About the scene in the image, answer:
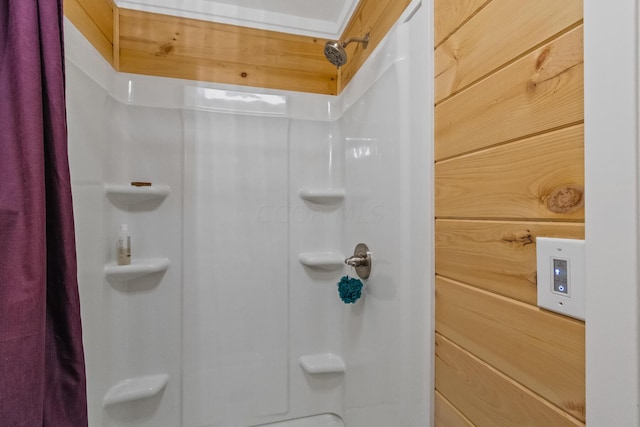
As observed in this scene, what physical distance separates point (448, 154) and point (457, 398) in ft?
1.94

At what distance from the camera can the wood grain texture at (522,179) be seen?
1.52ft

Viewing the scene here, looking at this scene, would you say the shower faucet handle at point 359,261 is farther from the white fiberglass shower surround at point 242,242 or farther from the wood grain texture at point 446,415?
the wood grain texture at point 446,415

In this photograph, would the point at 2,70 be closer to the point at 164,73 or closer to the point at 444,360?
the point at 164,73

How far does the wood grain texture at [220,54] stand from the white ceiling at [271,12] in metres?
0.03

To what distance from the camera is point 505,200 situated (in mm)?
586

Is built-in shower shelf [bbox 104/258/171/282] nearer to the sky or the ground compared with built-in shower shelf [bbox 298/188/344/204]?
nearer to the ground

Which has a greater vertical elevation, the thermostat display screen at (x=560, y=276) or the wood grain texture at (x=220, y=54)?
the wood grain texture at (x=220, y=54)

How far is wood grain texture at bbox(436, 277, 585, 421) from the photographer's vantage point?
465mm

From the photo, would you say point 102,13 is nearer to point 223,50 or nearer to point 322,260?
point 223,50

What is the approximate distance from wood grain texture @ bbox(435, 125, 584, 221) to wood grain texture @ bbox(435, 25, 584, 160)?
0.08 feet

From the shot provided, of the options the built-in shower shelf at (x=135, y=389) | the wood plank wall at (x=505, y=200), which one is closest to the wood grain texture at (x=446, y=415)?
the wood plank wall at (x=505, y=200)

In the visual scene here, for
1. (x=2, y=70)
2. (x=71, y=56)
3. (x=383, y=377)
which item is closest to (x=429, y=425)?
(x=383, y=377)

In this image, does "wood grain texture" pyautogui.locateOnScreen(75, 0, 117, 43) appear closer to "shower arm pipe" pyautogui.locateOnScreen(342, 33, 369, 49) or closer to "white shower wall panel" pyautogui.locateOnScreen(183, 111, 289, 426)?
"white shower wall panel" pyautogui.locateOnScreen(183, 111, 289, 426)

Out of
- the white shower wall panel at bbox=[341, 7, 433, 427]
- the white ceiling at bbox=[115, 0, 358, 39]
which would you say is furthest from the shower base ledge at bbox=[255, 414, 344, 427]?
the white ceiling at bbox=[115, 0, 358, 39]
